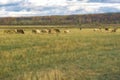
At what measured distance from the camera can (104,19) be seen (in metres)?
195

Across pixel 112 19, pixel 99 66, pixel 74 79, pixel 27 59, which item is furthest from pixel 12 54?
pixel 112 19

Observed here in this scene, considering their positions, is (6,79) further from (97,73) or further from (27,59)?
(27,59)

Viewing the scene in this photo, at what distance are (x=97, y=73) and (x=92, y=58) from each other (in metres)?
4.40

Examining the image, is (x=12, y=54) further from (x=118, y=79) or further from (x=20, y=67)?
(x=118, y=79)

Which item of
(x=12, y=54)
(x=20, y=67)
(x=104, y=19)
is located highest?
(x=20, y=67)

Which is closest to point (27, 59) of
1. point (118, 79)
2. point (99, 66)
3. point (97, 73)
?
point (99, 66)

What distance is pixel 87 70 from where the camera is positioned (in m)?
15.4

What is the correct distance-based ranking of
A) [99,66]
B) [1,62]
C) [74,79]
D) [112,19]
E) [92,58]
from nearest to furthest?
[74,79] < [99,66] < [1,62] < [92,58] < [112,19]

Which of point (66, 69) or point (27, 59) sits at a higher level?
point (66, 69)

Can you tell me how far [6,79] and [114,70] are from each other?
13.5 ft

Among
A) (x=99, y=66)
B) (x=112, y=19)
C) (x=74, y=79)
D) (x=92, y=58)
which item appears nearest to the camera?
(x=74, y=79)

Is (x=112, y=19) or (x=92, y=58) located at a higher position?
(x=92, y=58)

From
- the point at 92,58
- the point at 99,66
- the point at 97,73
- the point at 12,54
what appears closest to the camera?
the point at 97,73

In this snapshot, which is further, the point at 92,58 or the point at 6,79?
the point at 92,58
